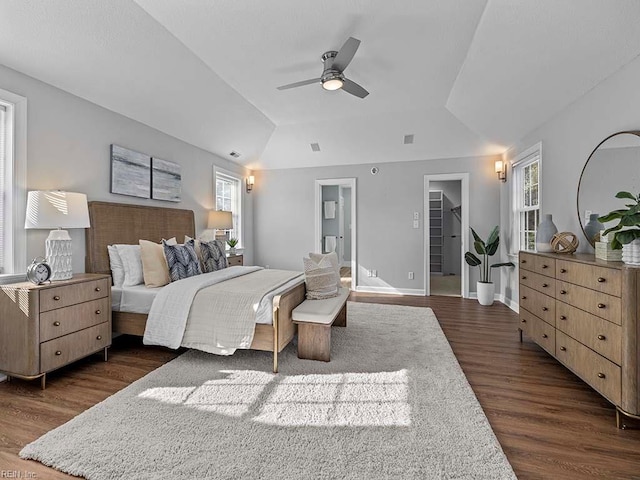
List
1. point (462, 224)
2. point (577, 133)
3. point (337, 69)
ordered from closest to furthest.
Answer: point (337, 69) → point (577, 133) → point (462, 224)

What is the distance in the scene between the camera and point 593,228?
2861 millimetres

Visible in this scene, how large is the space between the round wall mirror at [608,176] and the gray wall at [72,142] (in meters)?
4.75

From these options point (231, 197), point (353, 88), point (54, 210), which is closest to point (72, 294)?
point (54, 210)

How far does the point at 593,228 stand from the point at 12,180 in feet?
16.3

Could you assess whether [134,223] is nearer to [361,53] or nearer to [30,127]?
[30,127]

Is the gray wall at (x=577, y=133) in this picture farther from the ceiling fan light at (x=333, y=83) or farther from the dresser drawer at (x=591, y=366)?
the ceiling fan light at (x=333, y=83)

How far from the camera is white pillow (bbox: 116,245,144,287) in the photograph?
3268 mm

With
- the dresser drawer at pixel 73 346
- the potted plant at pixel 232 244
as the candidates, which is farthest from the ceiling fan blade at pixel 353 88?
the potted plant at pixel 232 244

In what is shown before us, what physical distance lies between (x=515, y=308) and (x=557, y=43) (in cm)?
342

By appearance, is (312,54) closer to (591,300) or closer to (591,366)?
(591,300)

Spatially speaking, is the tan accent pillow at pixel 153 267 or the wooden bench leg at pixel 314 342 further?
the tan accent pillow at pixel 153 267

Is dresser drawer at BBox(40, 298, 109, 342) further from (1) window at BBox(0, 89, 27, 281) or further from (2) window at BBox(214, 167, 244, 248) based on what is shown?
(2) window at BBox(214, 167, 244, 248)

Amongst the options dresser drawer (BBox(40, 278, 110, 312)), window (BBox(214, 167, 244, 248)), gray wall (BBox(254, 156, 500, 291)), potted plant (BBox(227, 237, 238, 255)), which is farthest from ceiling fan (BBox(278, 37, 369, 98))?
potted plant (BBox(227, 237, 238, 255))

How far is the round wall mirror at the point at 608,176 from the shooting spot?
2.44 m
